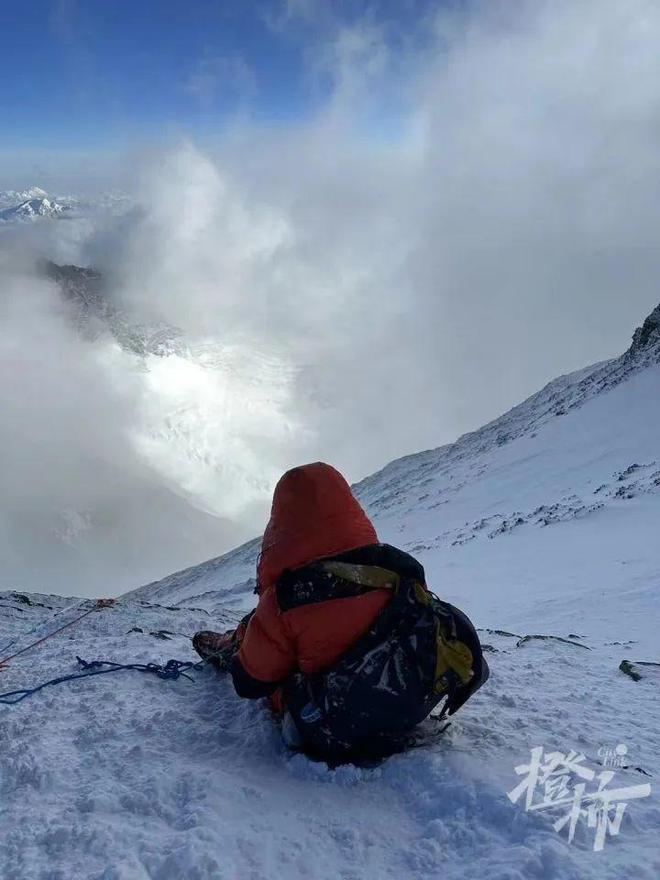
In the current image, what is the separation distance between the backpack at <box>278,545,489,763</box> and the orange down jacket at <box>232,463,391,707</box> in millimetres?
59

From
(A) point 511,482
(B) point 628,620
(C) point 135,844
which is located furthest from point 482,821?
(A) point 511,482

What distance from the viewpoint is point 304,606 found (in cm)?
345

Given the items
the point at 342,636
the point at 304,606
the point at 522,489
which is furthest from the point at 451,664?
the point at 522,489

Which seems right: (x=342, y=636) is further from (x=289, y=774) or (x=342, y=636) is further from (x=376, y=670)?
(x=289, y=774)

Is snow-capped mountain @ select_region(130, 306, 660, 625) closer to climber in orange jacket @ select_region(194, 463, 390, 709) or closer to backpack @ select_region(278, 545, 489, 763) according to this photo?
backpack @ select_region(278, 545, 489, 763)

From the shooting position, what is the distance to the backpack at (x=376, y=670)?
3.41 metres

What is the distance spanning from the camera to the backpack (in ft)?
11.2

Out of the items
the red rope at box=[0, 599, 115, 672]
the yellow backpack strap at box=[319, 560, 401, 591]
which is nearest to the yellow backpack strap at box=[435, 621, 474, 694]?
the yellow backpack strap at box=[319, 560, 401, 591]

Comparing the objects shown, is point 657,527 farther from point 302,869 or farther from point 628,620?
point 302,869

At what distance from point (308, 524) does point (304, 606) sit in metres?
0.46

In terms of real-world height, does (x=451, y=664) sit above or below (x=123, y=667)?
below

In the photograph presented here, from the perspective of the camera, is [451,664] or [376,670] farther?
[451,664]

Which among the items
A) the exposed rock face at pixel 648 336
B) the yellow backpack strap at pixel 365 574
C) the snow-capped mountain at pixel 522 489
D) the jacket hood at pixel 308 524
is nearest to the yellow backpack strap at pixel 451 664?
the yellow backpack strap at pixel 365 574

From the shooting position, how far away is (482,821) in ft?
9.69
